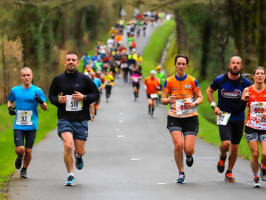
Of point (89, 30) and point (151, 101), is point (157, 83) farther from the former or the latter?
point (89, 30)

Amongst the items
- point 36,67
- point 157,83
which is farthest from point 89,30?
point 157,83

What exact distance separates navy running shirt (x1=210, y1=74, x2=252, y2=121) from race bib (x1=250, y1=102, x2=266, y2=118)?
406 millimetres

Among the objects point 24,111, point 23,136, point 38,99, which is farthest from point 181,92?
point 23,136

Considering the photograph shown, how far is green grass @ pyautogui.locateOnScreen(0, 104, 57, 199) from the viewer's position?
553 inches

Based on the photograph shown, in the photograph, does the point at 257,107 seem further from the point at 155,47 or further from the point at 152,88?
the point at 155,47

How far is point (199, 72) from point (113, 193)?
35.7m

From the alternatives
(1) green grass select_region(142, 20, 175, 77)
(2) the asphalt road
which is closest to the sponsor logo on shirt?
(2) the asphalt road

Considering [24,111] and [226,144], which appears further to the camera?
[24,111]

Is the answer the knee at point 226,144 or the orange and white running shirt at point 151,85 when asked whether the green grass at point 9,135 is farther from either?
the orange and white running shirt at point 151,85

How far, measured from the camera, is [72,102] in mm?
11344

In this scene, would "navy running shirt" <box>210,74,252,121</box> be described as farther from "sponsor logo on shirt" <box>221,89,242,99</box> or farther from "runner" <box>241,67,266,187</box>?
"runner" <box>241,67,266,187</box>

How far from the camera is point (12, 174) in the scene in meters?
13.4

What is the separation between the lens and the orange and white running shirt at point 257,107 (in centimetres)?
1129

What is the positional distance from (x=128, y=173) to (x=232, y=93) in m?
2.71
